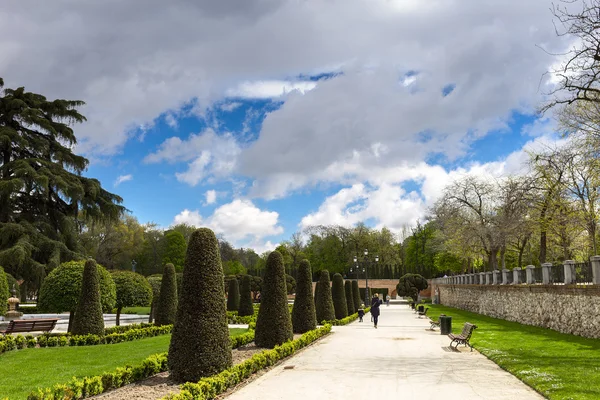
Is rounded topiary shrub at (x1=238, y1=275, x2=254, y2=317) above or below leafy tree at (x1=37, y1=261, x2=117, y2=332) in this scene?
below

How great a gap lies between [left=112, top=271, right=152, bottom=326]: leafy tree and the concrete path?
968cm

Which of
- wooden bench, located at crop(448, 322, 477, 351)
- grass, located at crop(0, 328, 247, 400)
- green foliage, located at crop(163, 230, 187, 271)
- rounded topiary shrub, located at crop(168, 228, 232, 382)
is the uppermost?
green foliage, located at crop(163, 230, 187, 271)

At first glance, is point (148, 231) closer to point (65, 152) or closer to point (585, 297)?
point (65, 152)

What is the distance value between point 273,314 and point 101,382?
650cm

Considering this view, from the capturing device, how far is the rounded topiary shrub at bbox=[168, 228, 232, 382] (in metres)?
9.28

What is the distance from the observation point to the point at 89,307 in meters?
17.2

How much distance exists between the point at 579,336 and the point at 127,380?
14.8 meters

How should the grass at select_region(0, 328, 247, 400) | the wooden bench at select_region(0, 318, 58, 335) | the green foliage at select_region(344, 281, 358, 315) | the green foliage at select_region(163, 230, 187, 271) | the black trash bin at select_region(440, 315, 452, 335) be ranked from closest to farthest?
the grass at select_region(0, 328, 247, 400), the wooden bench at select_region(0, 318, 58, 335), the black trash bin at select_region(440, 315, 452, 335), the green foliage at select_region(344, 281, 358, 315), the green foliage at select_region(163, 230, 187, 271)

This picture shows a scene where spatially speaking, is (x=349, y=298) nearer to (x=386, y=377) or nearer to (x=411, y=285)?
(x=386, y=377)

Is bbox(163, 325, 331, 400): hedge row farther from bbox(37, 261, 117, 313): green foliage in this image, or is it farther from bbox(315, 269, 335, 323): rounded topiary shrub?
bbox(315, 269, 335, 323): rounded topiary shrub

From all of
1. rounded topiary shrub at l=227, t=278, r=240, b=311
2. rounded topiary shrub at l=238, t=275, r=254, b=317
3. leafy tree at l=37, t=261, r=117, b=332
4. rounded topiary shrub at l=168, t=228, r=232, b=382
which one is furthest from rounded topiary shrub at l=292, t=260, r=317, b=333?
rounded topiary shrub at l=227, t=278, r=240, b=311

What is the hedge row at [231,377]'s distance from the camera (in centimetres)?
795

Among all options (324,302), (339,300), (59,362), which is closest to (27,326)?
(59,362)

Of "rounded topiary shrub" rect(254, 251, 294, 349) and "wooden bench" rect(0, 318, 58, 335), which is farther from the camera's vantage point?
"wooden bench" rect(0, 318, 58, 335)
